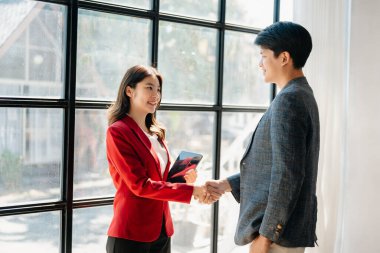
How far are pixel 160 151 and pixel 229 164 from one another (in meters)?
0.97

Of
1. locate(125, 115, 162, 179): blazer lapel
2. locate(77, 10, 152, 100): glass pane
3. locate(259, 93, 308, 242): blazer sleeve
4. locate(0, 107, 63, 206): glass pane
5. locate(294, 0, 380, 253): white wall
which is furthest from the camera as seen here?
locate(294, 0, 380, 253): white wall

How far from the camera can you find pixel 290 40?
6.10 feet

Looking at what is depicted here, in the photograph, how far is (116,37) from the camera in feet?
8.08

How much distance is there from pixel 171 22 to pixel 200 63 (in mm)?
322

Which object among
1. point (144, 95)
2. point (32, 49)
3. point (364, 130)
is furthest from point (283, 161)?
point (364, 130)

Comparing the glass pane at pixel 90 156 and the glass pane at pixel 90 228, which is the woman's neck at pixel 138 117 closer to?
the glass pane at pixel 90 156

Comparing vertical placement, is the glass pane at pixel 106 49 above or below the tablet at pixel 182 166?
above

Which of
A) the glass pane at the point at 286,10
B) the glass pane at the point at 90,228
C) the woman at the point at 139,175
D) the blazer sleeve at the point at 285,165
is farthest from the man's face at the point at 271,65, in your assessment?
the glass pane at the point at 286,10

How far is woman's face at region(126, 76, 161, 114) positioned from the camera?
6.72 feet

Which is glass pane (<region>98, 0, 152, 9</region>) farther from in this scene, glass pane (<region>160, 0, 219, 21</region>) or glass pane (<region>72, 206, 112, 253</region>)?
glass pane (<region>72, 206, 112, 253</region>)

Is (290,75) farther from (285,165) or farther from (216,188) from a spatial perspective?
(216,188)

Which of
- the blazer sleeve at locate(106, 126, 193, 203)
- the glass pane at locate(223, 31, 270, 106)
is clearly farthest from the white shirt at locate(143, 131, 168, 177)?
the glass pane at locate(223, 31, 270, 106)

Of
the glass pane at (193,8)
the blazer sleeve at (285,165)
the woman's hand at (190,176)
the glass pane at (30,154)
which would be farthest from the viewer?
the glass pane at (193,8)

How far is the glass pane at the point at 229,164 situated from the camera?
9.78 ft
